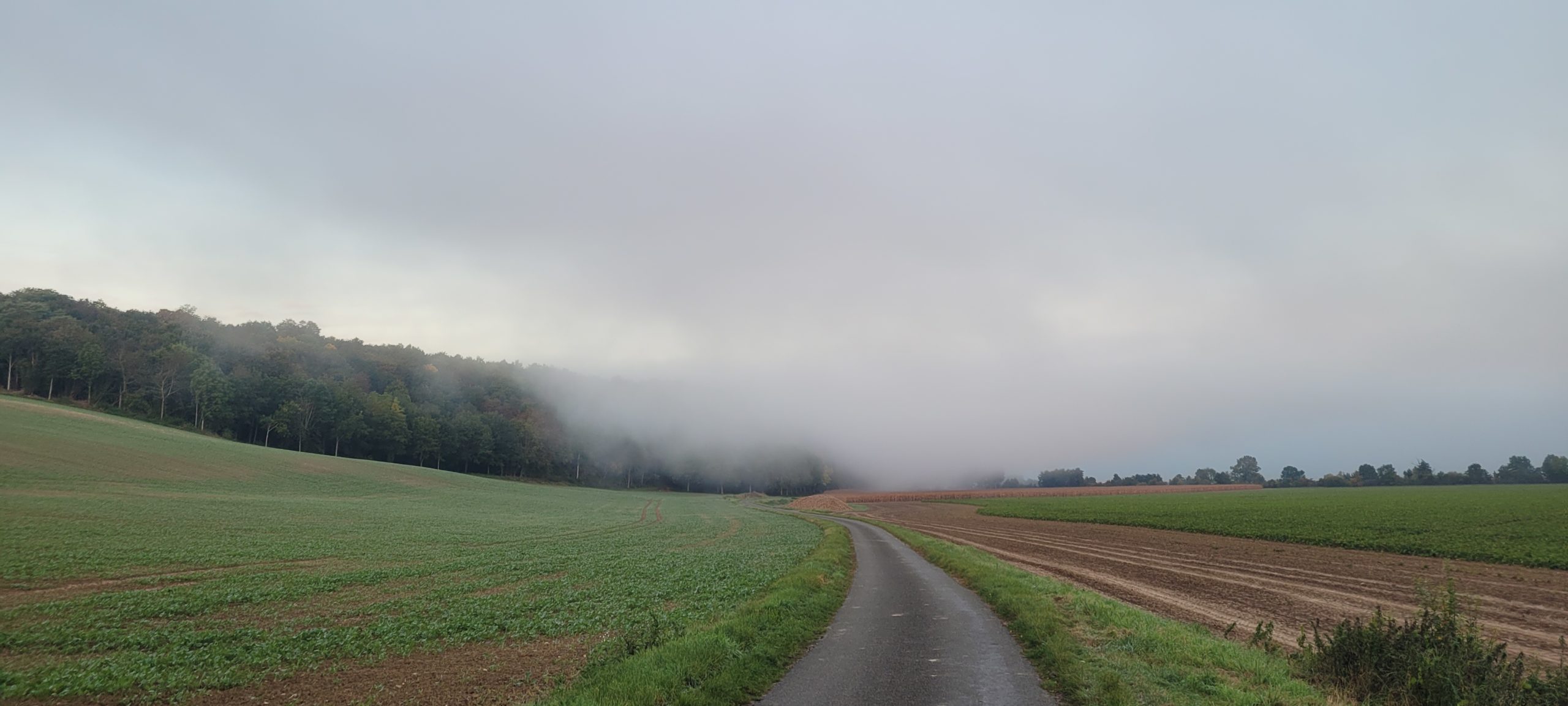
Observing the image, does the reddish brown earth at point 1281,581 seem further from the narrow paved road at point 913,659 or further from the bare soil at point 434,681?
the bare soil at point 434,681

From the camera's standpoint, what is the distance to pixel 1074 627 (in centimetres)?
1521

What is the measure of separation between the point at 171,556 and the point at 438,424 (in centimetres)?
13294

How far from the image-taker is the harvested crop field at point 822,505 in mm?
118812

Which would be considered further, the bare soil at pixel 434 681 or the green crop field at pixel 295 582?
the green crop field at pixel 295 582

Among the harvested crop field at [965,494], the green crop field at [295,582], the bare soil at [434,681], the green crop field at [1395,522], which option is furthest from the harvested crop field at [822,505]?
the bare soil at [434,681]

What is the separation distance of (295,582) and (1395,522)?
75348 millimetres

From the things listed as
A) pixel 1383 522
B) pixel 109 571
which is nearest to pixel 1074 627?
pixel 109 571

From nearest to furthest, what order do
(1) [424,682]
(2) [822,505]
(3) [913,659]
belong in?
1. (1) [424,682]
2. (3) [913,659]
3. (2) [822,505]

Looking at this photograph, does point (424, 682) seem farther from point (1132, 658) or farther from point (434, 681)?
point (1132, 658)

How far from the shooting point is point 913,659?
1255 cm

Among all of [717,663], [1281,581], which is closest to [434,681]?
[717,663]

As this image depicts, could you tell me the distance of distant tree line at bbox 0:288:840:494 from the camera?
109 meters

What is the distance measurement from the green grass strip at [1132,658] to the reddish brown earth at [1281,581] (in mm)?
2976

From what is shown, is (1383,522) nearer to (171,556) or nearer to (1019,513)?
(1019,513)
